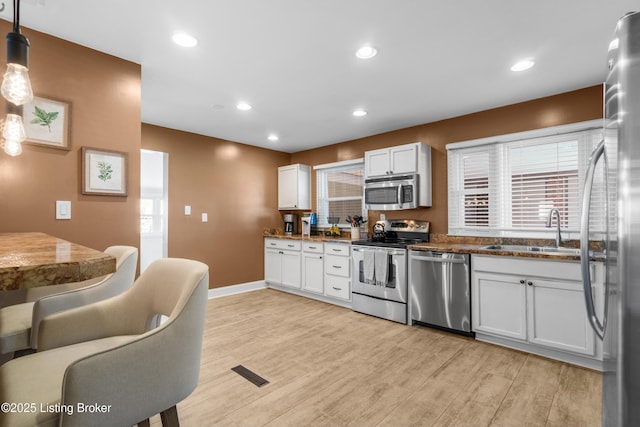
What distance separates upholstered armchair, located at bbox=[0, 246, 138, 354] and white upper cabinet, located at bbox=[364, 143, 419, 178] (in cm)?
319

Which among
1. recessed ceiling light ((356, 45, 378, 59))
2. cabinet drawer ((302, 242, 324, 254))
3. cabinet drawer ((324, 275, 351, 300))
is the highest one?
recessed ceiling light ((356, 45, 378, 59))

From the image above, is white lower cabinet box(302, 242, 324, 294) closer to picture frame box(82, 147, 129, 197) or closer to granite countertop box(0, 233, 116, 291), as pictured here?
picture frame box(82, 147, 129, 197)

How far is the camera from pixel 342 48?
2.34 metres

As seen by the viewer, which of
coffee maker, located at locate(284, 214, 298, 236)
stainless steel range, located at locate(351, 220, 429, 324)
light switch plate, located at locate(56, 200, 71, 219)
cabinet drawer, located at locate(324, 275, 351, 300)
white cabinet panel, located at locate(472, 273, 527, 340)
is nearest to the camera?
light switch plate, located at locate(56, 200, 71, 219)

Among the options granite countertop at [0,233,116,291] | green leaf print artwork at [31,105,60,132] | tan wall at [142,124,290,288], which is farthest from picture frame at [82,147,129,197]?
tan wall at [142,124,290,288]

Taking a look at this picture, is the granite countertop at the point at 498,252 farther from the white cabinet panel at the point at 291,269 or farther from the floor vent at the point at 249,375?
the floor vent at the point at 249,375

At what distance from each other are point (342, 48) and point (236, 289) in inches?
154

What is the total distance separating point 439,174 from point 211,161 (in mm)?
3341

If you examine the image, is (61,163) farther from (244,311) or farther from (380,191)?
(380,191)

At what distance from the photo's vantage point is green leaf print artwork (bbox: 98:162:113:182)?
2.30 metres

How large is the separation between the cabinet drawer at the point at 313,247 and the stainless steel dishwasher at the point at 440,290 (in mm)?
1450

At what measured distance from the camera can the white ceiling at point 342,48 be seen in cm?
190

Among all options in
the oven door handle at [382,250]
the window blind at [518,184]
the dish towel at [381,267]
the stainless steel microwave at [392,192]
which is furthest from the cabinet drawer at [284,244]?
the window blind at [518,184]

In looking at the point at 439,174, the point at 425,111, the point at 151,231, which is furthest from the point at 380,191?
the point at 151,231
